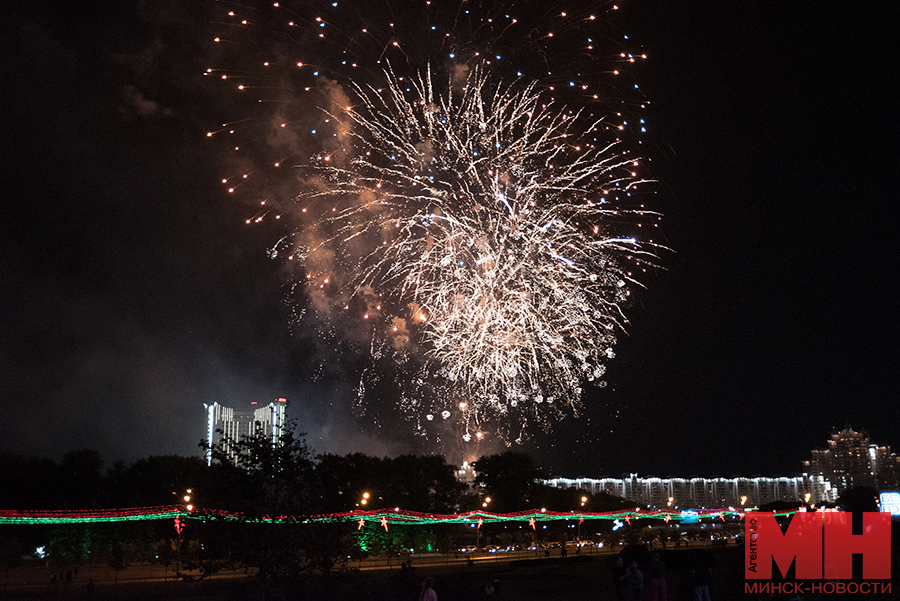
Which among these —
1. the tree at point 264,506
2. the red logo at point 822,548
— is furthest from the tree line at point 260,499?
the red logo at point 822,548

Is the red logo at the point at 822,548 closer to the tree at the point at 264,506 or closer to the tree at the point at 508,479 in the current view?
the tree at the point at 264,506

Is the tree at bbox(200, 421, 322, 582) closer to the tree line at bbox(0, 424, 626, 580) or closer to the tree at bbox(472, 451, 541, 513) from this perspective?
the tree line at bbox(0, 424, 626, 580)

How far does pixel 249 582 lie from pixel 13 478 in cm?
3061

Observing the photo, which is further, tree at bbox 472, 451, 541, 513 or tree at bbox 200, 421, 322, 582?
tree at bbox 472, 451, 541, 513

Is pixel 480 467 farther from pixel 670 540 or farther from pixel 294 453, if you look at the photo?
pixel 294 453

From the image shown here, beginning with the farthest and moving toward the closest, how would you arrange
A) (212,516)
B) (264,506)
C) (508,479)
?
(508,479) → (212,516) → (264,506)

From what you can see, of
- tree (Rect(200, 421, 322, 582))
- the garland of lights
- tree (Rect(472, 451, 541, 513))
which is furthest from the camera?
tree (Rect(472, 451, 541, 513))

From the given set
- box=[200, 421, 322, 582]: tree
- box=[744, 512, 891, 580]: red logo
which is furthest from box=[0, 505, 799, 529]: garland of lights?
box=[744, 512, 891, 580]: red logo

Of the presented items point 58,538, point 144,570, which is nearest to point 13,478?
point 58,538

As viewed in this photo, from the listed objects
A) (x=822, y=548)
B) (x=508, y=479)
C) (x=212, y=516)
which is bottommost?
(x=508, y=479)

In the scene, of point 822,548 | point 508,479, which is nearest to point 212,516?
point 822,548

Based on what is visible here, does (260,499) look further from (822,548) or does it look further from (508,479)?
(508,479)

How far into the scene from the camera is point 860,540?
17.5m

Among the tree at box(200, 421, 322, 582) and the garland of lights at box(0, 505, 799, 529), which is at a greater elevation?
Answer: the tree at box(200, 421, 322, 582)
